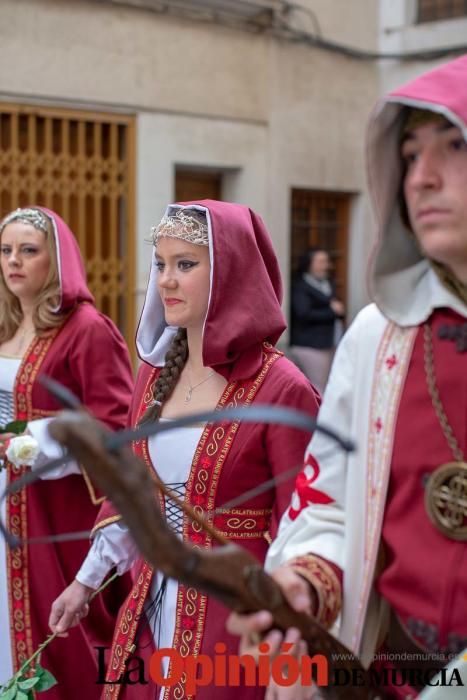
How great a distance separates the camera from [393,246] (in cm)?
196

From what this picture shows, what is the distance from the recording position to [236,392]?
9.11 feet

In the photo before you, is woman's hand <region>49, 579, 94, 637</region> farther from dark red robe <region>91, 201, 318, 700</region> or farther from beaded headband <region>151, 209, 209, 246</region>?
beaded headband <region>151, 209, 209, 246</region>

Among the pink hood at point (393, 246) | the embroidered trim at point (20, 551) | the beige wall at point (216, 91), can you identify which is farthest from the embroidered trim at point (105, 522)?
the beige wall at point (216, 91)

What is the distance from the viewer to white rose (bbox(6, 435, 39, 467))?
11.4 ft

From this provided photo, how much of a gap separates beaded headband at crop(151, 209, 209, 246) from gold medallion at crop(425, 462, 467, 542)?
1.26m

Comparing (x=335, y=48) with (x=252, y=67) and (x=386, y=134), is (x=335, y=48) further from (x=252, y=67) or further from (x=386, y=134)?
(x=386, y=134)

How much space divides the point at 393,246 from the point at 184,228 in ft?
3.35

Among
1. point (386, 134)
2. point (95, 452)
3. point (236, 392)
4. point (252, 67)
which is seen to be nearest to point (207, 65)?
point (252, 67)

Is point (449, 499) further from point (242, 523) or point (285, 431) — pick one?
point (242, 523)

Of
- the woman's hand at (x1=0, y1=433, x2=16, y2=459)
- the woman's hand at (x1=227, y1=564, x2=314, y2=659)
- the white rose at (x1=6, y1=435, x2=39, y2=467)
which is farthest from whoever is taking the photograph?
the woman's hand at (x1=0, y1=433, x2=16, y2=459)

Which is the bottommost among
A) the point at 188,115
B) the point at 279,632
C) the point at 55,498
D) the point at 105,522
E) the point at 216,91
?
the point at 55,498

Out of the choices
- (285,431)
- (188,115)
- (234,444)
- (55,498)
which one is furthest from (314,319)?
(285,431)

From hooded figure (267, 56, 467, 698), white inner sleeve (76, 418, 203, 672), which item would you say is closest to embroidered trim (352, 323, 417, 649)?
hooded figure (267, 56, 467, 698)

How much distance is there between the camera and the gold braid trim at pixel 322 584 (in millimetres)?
1851
